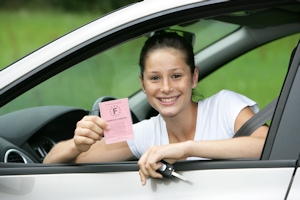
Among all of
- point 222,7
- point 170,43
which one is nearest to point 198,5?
point 222,7

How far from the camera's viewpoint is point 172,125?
2498mm

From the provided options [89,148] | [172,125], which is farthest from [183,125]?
[89,148]

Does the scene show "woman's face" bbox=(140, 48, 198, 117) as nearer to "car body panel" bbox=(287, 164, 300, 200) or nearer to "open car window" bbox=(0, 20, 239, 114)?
"open car window" bbox=(0, 20, 239, 114)

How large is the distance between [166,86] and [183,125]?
0.93 feet

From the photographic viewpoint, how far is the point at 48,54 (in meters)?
2.07

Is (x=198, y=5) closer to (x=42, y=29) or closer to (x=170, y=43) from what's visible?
(x=170, y=43)

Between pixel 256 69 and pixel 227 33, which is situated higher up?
pixel 256 69

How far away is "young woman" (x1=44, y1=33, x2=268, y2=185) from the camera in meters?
2.02

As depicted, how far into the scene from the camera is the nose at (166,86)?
7.41 feet

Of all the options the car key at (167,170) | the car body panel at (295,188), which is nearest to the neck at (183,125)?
the car key at (167,170)

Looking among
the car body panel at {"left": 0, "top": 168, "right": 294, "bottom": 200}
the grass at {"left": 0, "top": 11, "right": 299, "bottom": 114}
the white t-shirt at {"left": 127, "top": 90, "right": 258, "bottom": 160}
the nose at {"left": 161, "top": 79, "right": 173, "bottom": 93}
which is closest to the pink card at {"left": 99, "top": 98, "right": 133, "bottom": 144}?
the car body panel at {"left": 0, "top": 168, "right": 294, "bottom": 200}

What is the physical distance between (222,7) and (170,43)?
17.0 inches

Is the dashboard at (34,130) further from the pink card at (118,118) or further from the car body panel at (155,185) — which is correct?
the pink card at (118,118)

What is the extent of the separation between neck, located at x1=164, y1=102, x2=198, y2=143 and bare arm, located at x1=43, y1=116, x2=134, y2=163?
0.69 ft
